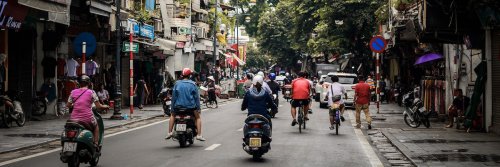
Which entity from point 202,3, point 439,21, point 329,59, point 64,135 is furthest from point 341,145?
point 329,59

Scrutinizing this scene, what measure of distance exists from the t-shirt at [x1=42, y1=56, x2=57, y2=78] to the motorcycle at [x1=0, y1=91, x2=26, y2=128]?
407 centimetres

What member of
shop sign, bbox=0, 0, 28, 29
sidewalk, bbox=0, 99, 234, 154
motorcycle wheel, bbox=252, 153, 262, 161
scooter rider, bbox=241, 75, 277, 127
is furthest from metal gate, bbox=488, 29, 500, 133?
shop sign, bbox=0, 0, 28, 29

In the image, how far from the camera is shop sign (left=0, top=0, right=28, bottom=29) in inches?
671

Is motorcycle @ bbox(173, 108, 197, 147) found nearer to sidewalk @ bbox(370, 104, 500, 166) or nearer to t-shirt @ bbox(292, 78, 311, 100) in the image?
sidewalk @ bbox(370, 104, 500, 166)

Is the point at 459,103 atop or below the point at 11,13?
below

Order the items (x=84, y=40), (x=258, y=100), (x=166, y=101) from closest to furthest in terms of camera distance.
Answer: (x=258, y=100) → (x=84, y=40) → (x=166, y=101)

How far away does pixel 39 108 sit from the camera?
24.6 metres

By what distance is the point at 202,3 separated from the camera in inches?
2473

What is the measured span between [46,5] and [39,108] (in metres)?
6.69

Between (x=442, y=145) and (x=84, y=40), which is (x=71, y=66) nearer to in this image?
(x=84, y=40)

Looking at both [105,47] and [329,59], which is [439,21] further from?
[329,59]

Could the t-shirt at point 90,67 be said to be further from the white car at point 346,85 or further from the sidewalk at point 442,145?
the sidewalk at point 442,145

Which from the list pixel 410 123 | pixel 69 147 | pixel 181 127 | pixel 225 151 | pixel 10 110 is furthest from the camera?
pixel 410 123

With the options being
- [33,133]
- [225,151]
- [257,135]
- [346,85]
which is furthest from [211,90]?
[257,135]
